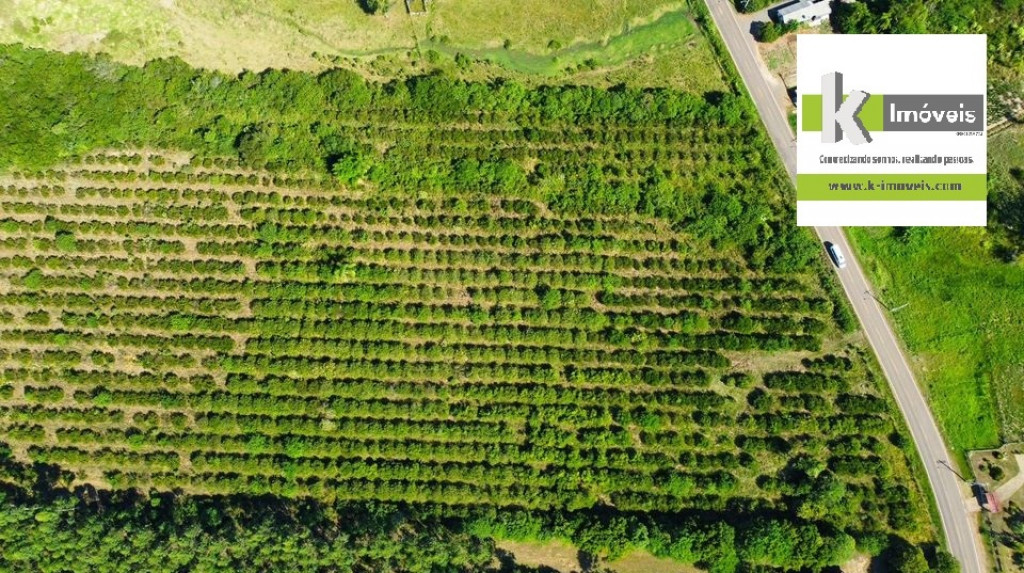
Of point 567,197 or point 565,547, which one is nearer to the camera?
point 565,547

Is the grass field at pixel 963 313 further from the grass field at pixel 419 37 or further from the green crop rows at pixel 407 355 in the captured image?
the grass field at pixel 419 37

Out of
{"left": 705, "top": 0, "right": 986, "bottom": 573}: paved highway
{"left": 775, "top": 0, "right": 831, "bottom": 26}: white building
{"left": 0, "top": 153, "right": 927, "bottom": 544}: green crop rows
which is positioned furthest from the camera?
{"left": 775, "top": 0, "right": 831, "bottom": 26}: white building

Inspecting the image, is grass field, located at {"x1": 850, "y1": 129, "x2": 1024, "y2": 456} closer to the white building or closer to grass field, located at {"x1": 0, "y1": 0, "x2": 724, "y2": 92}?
the white building

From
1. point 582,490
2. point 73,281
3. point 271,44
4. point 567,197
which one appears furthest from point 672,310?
point 73,281

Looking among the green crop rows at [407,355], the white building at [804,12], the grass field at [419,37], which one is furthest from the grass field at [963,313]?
the grass field at [419,37]

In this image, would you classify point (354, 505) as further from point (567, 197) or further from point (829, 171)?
point (829, 171)

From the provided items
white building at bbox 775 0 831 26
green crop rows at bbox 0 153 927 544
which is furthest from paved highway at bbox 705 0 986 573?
white building at bbox 775 0 831 26
